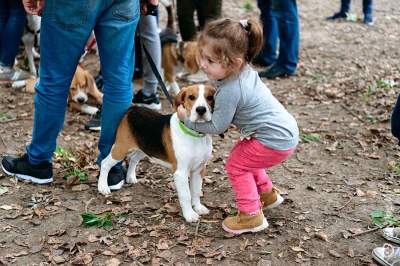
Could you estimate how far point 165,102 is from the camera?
7.16 metres

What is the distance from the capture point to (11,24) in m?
6.80

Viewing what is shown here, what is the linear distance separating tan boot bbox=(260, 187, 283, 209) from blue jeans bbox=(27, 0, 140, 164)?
132cm

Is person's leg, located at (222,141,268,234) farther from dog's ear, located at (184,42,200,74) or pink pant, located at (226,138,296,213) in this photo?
dog's ear, located at (184,42,200,74)

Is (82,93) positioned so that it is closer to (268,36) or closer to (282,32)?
(282,32)

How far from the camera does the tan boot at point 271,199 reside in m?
4.29

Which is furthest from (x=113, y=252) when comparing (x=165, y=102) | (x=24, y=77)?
(x=24, y=77)

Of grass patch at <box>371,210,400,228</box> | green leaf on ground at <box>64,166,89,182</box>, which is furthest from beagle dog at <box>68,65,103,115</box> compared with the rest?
grass patch at <box>371,210,400,228</box>

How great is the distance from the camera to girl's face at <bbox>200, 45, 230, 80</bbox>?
11.7 feet

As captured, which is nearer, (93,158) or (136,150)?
(136,150)

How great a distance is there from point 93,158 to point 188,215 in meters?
1.55

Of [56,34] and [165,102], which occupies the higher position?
[56,34]

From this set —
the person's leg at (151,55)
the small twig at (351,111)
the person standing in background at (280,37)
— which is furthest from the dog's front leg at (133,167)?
the person standing in background at (280,37)

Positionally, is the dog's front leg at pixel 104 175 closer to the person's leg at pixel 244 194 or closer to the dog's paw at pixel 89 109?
the person's leg at pixel 244 194

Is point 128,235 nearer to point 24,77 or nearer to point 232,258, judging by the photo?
point 232,258
